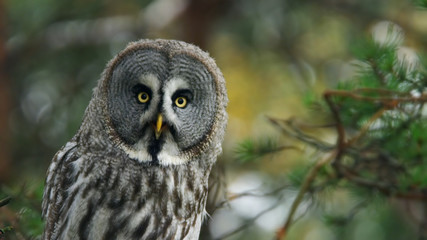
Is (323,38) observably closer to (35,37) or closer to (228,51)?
(228,51)

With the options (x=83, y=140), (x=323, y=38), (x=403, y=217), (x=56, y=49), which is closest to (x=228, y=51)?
(x=323, y=38)

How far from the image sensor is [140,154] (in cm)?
315

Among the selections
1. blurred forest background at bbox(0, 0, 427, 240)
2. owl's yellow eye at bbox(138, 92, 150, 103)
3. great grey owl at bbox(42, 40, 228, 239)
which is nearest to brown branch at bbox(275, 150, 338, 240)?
great grey owl at bbox(42, 40, 228, 239)

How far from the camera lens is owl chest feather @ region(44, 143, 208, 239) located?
9.90ft

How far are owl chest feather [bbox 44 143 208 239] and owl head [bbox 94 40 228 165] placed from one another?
89 millimetres

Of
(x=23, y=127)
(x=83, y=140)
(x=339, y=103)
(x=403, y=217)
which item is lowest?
(x=403, y=217)

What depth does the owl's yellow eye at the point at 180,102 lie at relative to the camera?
3.11m

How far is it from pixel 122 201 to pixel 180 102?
516 mm

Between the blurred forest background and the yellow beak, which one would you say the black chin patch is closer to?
the yellow beak

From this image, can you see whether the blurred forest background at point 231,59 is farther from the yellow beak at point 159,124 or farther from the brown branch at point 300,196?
the yellow beak at point 159,124

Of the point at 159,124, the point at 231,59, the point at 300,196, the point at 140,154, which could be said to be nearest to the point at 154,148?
the point at 140,154

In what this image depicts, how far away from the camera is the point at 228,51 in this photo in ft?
24.6

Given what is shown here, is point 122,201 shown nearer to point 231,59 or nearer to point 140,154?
point 140,154

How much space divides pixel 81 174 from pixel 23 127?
12.4ft
